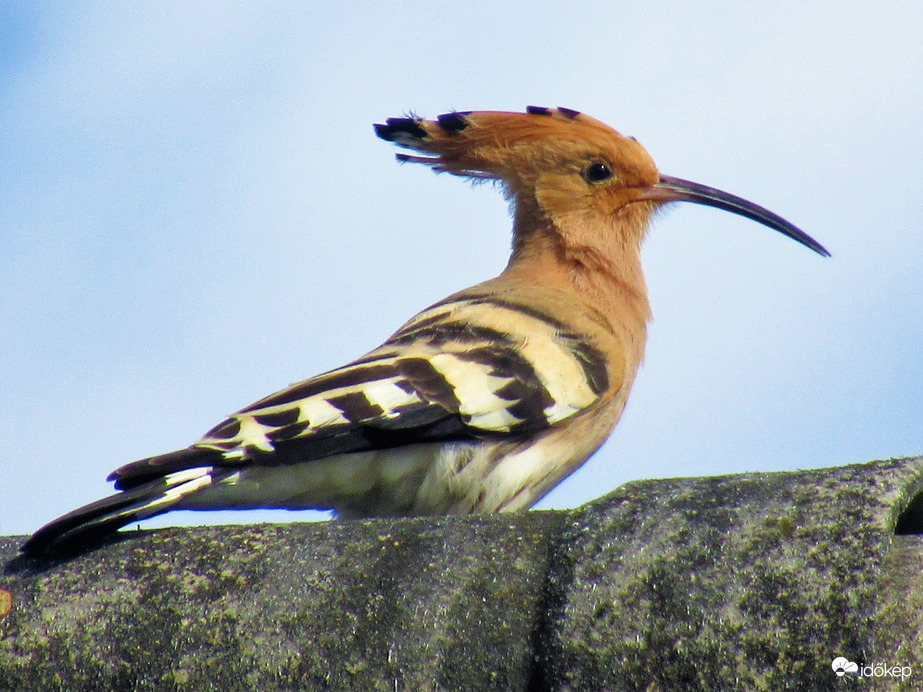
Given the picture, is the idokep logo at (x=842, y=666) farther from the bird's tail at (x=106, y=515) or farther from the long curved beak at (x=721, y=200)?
the long curved beak at (x=721, y=200)

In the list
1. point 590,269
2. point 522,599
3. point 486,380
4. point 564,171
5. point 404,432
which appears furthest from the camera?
point 564,171

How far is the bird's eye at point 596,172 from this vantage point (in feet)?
12.0

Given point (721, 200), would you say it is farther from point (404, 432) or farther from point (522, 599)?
point (522, 599)

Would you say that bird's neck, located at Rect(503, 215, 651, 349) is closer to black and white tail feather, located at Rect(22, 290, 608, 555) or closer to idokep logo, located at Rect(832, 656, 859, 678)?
black and white tail feather, located at Rect(22, 290, 608, 555)

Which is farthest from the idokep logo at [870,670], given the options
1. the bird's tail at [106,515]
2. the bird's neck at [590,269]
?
the bird's neck at [590,269]

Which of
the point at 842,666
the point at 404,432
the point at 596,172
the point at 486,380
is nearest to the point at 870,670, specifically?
the point at 842,666

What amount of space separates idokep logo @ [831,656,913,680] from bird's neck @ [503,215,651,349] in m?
1.97

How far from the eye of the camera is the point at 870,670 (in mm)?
1343

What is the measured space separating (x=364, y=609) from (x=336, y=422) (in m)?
0.71

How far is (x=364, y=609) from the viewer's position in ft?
5.29

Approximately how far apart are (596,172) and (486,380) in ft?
4.16

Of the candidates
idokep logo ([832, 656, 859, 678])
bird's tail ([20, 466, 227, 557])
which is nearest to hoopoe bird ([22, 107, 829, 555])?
bird's tail ([20, 466, 227, 557])

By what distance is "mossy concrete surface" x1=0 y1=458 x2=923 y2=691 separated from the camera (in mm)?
1419

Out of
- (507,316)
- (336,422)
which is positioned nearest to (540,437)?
(507,316)
